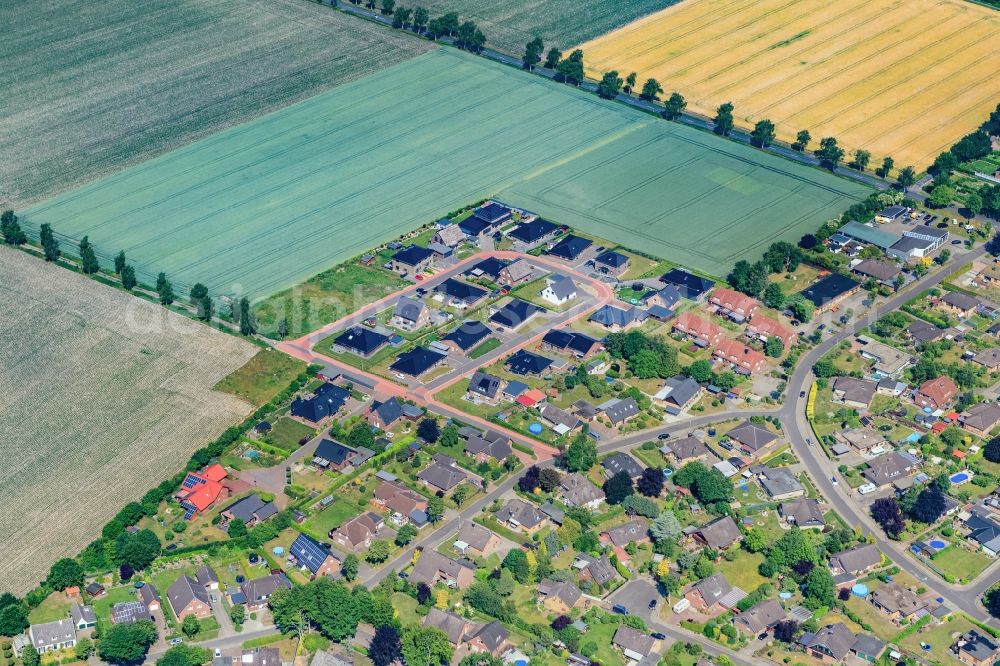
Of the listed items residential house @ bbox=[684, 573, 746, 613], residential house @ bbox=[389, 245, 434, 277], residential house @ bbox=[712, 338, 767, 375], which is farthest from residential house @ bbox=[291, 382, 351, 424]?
residential house @ bbox=[684, 573, 746, 613]

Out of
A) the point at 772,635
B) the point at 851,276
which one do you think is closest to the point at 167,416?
the point at 772,635

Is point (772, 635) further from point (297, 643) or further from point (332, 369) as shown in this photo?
point (332, 369)

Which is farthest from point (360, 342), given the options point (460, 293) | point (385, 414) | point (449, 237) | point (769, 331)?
point (769, 331)

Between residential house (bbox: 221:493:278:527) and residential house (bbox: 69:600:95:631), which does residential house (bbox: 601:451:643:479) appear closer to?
residential house (bbox: 221:493:278:527)

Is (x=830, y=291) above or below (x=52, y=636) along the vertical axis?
above

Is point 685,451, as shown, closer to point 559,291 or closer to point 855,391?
point 855,391

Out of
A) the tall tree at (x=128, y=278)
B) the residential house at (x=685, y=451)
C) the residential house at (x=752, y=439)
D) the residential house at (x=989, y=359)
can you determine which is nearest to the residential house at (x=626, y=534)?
the residential house at (x=685, y=451)
